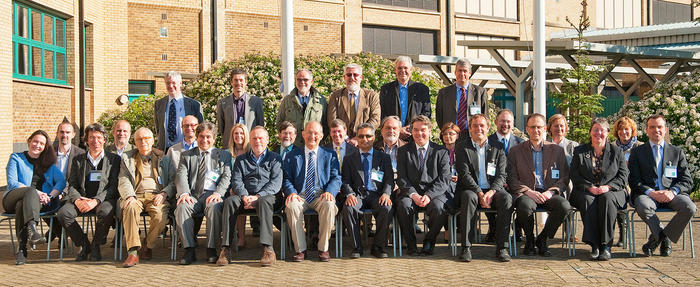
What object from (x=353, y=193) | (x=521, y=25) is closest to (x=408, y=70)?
(x=353, y=193)

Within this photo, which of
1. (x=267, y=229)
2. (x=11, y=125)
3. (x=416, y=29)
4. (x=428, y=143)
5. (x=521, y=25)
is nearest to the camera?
(x=267, y=229)

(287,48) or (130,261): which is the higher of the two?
(287,48)

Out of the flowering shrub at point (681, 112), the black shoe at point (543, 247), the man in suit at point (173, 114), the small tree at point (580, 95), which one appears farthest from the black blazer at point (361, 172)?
the small tree at point (580, 95)

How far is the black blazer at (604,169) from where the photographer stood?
8.26 m

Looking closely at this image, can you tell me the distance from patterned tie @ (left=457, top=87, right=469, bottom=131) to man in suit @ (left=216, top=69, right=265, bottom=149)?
244 centimetres

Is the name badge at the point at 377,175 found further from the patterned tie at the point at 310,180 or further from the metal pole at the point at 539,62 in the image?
the metal pole at the point at 539,62

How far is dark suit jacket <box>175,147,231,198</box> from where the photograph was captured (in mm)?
8250

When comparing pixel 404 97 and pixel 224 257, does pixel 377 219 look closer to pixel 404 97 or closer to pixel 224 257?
pixel 224 257

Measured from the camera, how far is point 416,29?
3453 cm

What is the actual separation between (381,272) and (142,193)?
285 centimetres

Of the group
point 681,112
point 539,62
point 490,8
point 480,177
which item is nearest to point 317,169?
point 480,177

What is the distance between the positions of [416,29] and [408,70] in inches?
1005

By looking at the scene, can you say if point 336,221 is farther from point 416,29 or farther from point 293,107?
point 416,29

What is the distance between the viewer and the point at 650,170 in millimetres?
8430
